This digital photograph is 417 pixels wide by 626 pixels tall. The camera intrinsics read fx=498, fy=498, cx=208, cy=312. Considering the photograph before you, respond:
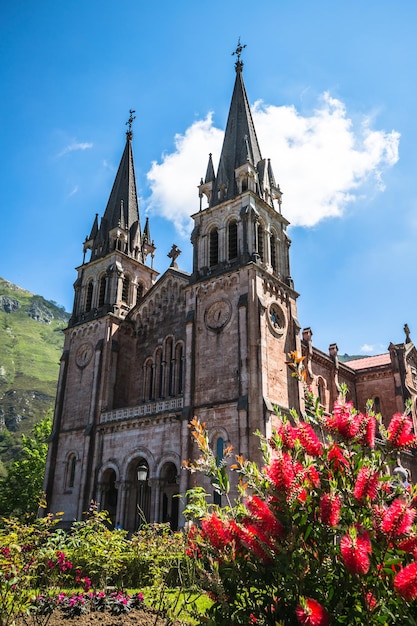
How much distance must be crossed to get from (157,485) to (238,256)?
14067 millimetres

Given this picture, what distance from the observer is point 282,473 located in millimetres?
4320

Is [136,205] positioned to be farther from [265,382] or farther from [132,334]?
[265,382]

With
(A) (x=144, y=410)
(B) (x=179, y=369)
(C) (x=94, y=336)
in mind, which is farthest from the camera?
(C) (x=94, y=336)

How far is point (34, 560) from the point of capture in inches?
335

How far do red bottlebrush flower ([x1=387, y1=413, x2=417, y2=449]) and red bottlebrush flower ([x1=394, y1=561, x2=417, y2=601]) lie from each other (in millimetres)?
1329

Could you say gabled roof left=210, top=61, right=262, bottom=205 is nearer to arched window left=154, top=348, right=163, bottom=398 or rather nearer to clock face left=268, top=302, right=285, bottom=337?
clock face left=268, top=302, right=285, bottom=337

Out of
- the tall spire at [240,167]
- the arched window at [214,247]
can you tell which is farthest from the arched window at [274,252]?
the arched window at [214,247]

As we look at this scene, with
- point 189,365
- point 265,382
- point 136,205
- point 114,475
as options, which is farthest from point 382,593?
point 136,205

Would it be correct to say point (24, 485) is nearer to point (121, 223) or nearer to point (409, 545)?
point (121, 223)

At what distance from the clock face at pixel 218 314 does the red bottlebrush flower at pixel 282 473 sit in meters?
24.1

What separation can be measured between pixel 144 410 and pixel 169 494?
5132 mm

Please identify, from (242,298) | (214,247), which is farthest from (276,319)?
(214,247)

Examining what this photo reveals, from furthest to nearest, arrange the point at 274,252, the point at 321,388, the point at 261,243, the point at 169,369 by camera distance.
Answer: the point at 321,388 < the point at 169,369 < the point at 274,252 < the point at 261,243

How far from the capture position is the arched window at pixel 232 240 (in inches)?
1223
